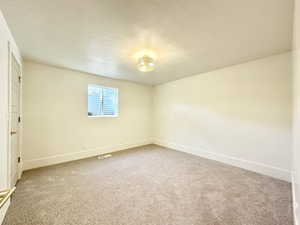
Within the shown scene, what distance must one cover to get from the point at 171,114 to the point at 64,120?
3205 millimetres

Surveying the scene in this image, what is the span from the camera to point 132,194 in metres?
1.98

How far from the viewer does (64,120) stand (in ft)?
10.8

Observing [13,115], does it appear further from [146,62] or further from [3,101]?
[146,62]

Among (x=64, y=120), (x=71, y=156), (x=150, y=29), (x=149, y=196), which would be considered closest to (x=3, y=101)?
(x=64, y=120)

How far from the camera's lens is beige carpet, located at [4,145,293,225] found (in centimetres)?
153

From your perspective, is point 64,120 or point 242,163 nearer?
point 242,163

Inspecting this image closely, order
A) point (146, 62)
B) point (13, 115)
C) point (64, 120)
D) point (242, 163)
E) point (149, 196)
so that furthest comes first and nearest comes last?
1. point (64, 120)
2. point (242, 163)
3. point (146, 62)
4. point (13, 115)
5. point (149, 196)

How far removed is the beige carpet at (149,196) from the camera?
1526 millimetres

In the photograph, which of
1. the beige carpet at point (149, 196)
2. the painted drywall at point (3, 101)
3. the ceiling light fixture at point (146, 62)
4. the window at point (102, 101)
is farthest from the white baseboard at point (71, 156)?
the ceiling light fixture at point (146, 62)

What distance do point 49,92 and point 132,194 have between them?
295 centimetres

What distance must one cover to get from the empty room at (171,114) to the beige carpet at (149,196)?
0.02 m

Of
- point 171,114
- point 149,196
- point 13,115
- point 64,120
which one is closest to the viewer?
point 149,196

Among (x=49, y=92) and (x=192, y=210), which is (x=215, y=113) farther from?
(x=49, y=92)

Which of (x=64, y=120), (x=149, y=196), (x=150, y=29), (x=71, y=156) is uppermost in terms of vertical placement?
(x=150, y=29)
